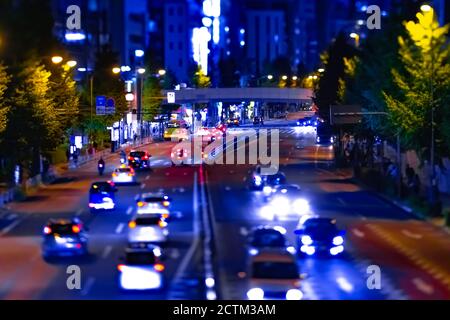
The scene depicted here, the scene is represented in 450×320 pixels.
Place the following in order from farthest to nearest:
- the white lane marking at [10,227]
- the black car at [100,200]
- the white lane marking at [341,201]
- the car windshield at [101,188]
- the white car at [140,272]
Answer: the white lane marking at [341,201], the car windshield at [101,188], the black car at [100,200], the white lane marking at [10,227], the white car at [140,272]

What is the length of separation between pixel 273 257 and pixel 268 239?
180 inches

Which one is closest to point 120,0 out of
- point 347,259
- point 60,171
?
point 60,171

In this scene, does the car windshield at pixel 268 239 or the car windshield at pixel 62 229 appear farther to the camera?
the car windshield at pixel 62 229

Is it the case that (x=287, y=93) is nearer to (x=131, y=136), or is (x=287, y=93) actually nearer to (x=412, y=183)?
(x=131, y=136)

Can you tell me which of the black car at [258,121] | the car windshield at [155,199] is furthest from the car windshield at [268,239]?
the black car at [258,121]

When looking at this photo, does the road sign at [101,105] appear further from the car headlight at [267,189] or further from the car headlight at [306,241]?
the car headlight at [306,241]

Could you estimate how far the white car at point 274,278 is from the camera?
2592 cm

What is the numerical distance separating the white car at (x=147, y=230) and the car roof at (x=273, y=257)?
7.37m

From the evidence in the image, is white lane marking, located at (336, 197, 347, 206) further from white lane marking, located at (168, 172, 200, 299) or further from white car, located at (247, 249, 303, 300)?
white car, located at (247, 249, 303, 300)

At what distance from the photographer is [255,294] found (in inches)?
1021

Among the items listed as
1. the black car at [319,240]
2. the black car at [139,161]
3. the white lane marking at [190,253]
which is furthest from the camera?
the black car at [139,161]

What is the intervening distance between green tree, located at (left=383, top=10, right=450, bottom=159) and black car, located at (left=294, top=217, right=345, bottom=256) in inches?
766

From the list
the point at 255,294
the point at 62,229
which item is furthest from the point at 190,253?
the point at 255,294
